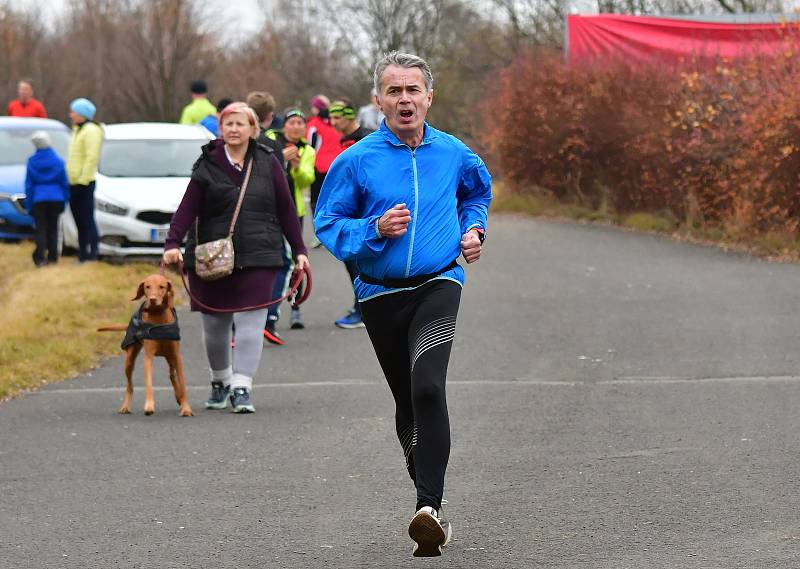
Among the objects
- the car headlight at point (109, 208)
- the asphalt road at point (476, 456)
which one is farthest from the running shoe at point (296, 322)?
the car headlight at point (109, 208)

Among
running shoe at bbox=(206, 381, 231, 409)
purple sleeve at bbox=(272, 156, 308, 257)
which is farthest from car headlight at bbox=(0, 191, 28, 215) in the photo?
purple sleeve at bbox=(272, 156, 308, 257)

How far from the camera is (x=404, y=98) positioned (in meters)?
6.29

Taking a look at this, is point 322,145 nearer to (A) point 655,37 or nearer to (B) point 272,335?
(B) point 272,335

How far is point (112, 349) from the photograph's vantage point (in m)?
13.5

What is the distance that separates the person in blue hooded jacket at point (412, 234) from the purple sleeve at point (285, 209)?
3527mm

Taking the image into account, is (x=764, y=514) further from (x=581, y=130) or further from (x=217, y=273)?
(x=581, y=130)

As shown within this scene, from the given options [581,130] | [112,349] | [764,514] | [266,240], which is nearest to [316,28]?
[581,130]

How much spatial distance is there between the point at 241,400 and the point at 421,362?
13.2 feet

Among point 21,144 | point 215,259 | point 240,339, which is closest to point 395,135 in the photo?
point 215,259

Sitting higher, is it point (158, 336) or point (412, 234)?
point (412, 234)

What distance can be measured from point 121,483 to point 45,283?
10302 millimetres

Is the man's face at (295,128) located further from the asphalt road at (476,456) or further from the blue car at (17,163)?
the blue car at (17,163)

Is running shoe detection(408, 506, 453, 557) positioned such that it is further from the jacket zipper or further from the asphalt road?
the jacket zipper

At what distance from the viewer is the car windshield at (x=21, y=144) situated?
933 inches
